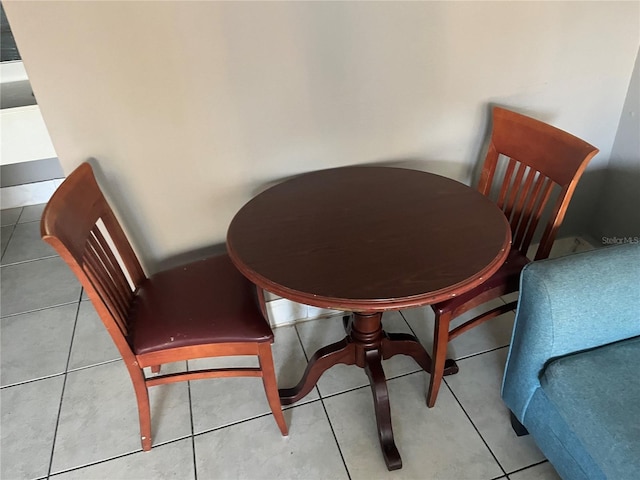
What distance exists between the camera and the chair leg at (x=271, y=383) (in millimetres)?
1438

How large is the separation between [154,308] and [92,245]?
255mm

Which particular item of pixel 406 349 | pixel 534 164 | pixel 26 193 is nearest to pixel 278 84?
pixel 534 164

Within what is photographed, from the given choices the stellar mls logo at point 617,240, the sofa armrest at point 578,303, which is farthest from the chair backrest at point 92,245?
the stellar mls logo at point 617,240

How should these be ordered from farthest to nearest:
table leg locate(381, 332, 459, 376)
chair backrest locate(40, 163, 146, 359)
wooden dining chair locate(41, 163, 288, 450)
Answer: table leg locate(381, 332, 459, 376)
wooden dining chair locate(41, 163, 288, 450)
chair backrest locate(40, 163, 146, 359)

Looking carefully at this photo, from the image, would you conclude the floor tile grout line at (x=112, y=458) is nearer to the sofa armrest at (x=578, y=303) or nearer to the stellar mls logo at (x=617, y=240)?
the sofa armrest at (x=578, y=303)

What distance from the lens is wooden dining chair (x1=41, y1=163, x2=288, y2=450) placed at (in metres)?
1.32

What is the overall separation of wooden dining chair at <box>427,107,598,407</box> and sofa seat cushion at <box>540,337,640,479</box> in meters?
0.32

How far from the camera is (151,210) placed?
1.65 metres

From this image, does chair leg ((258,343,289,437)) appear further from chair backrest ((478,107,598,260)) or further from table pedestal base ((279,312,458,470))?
chair backrest ((478,107,598,260))

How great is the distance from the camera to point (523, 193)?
165 centimetres

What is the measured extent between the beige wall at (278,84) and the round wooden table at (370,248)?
18cm

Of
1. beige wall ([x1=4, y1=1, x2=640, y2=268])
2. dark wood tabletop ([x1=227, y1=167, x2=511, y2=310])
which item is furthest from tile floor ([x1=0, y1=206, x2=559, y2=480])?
dark wood tabletop ([x1=227, y1=167, x2=511, y2=310])

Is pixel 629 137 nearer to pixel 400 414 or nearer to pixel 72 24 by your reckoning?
pixel 400 414

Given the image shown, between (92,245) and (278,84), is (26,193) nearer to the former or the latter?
(92,245)
